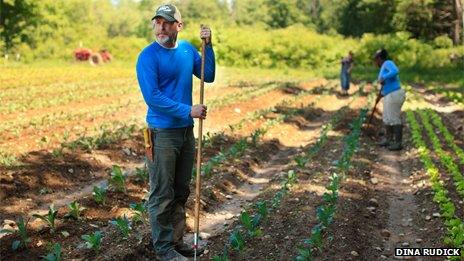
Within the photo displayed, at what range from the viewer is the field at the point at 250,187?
5.88 m

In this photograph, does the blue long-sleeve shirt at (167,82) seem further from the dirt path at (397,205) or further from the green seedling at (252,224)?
the dirt path at (397,205)

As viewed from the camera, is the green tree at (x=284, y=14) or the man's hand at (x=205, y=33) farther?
the green tree at (x=284, y=14)

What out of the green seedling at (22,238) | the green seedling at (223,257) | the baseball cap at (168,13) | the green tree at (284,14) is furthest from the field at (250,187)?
the green tree at (284,14)

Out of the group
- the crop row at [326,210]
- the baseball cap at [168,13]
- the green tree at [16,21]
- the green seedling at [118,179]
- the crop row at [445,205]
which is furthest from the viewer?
the green tree at [16,21]

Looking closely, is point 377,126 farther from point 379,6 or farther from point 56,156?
point 379,6

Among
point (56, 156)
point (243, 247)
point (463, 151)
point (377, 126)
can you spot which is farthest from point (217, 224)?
point (377, 126)

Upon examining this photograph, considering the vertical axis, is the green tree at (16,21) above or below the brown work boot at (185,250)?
above

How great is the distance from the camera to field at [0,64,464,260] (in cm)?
588

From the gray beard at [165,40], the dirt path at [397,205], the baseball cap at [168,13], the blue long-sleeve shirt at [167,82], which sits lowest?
the dirt path at [397,205]

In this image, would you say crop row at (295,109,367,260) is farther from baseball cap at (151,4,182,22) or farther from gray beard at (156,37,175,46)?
baseball cap at (151,4,182,22)

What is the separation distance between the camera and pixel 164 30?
4918 millimetres

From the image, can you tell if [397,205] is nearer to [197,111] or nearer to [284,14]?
[197,111]

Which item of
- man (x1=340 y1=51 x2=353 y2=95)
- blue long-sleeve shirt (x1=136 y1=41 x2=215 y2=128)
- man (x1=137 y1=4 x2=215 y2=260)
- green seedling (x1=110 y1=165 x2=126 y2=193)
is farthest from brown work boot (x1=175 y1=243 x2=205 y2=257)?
man (x1=340 y1=51 x2=353 y2=95)

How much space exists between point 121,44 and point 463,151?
47396 mm
